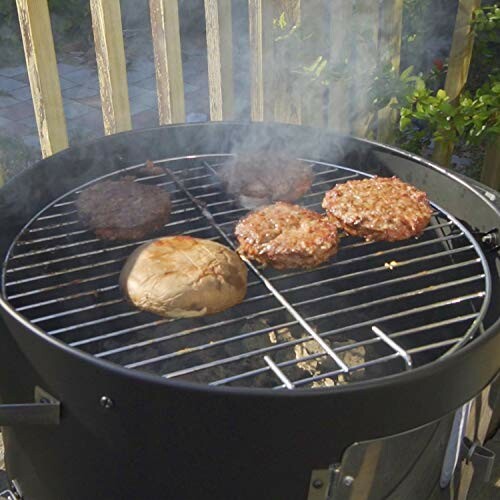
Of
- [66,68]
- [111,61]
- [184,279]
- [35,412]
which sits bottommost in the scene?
[66,68]

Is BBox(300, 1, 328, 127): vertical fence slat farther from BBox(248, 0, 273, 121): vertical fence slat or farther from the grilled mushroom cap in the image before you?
the grilled mushroom cap

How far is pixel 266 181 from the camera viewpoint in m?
2.95

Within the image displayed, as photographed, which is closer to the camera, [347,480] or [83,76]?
[347,480]

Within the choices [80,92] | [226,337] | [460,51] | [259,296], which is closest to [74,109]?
[80,92]

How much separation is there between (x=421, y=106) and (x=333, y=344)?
2152 millimetres

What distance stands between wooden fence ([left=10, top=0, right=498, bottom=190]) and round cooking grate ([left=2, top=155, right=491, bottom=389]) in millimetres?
843

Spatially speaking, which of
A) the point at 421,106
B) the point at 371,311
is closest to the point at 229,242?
the point at 371,311

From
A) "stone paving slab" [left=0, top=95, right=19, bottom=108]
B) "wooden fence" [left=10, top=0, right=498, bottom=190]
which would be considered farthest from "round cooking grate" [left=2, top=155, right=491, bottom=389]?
"stone paving slab" [left=0, top=95, right=19, bottom=108]

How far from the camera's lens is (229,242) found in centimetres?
266

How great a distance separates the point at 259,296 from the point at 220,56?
1.98m

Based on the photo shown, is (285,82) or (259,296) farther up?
(285,82)

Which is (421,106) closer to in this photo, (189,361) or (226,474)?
(189,361)

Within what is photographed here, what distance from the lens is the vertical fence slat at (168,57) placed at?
3.55m

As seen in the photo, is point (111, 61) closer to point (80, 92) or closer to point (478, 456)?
point (478, 456)
